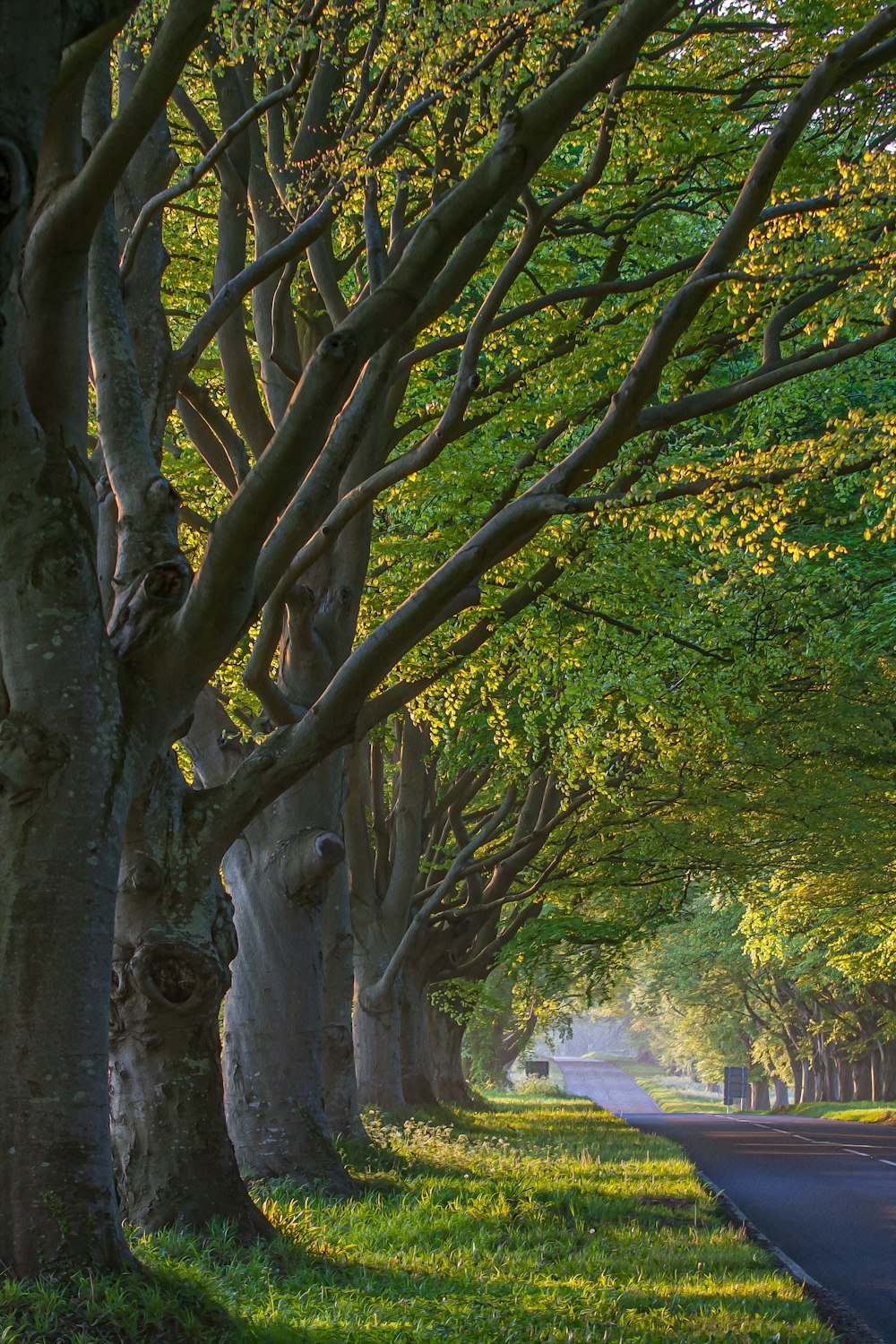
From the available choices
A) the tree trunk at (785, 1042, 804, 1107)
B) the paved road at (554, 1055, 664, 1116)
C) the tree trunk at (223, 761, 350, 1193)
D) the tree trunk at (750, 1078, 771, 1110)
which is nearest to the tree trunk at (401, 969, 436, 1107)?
the tree trunk at (223, 761, 350, 1193)

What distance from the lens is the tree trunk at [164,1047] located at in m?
6.51

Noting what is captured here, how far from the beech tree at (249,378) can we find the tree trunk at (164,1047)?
3 cm

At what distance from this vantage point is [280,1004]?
31.2 feet

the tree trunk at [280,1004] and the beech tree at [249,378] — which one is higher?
the beech tree at [249,378]

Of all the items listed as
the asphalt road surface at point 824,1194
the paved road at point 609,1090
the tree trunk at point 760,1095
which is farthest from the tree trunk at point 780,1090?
the asphalt road surface at point 824,1194

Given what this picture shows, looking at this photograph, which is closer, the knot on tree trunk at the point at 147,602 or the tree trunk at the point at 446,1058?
the knot on tree trunk at the point at 147,602

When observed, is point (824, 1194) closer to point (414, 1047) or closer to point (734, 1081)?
point (414, 1047)

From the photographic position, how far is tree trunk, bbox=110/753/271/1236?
21.4 feet

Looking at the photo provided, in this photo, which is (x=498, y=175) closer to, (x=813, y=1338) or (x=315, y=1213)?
(x=813, y=1338)

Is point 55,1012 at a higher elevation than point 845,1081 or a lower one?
higher

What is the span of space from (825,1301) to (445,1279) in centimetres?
291

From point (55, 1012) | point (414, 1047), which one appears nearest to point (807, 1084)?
point (414, 1047)

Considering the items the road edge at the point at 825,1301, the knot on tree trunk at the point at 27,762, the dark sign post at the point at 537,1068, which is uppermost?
the knot on tree trunk at the point at 27,762

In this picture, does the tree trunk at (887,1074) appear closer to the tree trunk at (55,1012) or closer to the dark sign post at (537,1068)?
the dark sign post at (537,1068)
